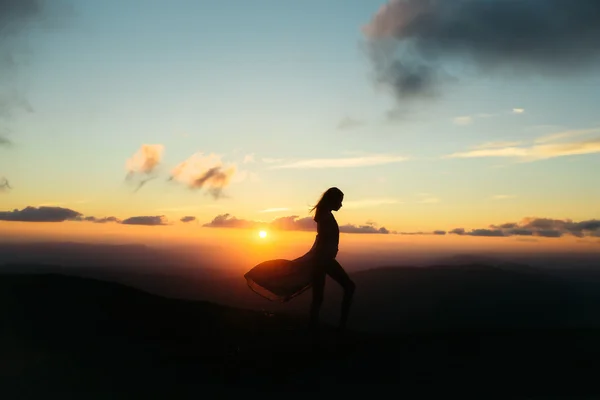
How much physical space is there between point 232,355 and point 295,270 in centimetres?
265

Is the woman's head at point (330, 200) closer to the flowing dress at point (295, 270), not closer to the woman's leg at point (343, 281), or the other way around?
the flowing dress at point (295, 270)

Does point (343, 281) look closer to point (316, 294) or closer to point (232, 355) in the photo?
point (316, 294)

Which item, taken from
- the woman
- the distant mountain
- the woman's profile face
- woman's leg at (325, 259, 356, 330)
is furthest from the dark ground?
the distant mountain

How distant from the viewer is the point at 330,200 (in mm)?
14375

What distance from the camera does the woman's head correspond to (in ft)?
47.1

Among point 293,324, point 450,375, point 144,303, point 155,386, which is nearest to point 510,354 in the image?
point 450,375

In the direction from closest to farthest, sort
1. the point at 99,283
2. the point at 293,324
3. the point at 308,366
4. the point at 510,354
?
the point at 308,366 < the point at 510,354 < the point at 293,324 < the point at 99,283

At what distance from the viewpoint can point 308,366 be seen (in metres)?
12.5

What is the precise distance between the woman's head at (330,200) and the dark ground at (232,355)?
10.2ft

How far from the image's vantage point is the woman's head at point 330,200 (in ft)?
47.1

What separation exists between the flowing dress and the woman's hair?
0.77ft

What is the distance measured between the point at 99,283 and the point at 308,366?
788 centimetres

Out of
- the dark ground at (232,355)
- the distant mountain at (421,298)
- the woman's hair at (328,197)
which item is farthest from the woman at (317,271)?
the distant mountain at (421,298)

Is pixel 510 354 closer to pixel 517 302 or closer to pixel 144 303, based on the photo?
pixel 144 303
